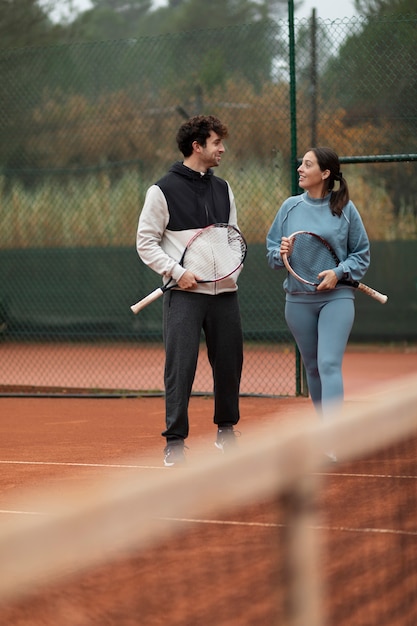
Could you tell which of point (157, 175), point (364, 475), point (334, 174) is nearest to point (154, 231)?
point (334, 174)

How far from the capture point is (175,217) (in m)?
5.73

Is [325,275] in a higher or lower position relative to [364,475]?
lower

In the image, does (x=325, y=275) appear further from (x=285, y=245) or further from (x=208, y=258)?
(x=208, y=258)

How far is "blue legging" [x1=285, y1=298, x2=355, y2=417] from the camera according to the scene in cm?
562

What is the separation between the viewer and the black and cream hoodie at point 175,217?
565 centimetres

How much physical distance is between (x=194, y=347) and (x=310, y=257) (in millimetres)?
780

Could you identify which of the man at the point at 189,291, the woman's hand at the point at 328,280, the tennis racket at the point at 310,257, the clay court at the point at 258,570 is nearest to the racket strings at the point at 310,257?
the tennis racket at the point at 310,257

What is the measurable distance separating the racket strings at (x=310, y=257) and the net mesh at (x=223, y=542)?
3.43 m

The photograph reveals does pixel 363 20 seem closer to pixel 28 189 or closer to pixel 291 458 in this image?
pixel 28 189

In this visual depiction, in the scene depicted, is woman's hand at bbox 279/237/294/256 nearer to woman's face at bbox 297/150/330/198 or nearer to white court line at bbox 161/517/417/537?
woman's face at bbox 297/150/330/198

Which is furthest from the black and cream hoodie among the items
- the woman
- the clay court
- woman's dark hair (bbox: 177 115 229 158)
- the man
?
the clay court

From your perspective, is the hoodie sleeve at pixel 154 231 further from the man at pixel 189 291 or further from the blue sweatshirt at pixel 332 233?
the blue sweatshirt at pixel 332 233

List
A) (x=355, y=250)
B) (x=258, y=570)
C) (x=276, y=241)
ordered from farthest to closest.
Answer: (x=276, y=241)
(x=355, y=250)
(x=258, y=570)

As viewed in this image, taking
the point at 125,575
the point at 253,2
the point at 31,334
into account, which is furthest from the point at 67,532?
the point at 253,2
